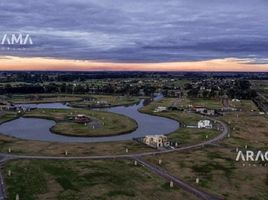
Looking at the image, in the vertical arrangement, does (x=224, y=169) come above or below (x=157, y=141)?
below

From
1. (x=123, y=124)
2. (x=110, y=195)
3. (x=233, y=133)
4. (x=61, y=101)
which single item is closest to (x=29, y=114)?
(x=123, y=124)

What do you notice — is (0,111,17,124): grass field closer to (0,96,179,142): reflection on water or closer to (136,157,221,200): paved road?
(0,96,179,142): reflection on water

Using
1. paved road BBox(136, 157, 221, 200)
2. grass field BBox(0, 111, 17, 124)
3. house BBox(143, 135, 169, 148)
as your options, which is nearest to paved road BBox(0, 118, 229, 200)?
paved road BBox(136, 157, 221, 200)

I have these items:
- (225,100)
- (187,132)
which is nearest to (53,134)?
(187,132)

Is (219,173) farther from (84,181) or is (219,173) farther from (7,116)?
(7,116)

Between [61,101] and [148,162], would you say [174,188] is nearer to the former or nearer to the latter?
[148,162]

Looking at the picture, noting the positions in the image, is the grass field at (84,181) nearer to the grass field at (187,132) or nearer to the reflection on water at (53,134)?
the grass field at (187,132)
